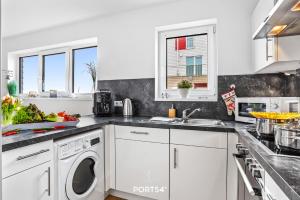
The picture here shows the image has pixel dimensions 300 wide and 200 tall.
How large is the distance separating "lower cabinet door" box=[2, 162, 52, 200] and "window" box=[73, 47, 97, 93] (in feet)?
6.66

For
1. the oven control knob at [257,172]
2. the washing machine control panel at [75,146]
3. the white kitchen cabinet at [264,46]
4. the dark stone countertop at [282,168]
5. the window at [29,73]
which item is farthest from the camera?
the window at [29,73]

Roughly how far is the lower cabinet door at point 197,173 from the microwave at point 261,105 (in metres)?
0.46

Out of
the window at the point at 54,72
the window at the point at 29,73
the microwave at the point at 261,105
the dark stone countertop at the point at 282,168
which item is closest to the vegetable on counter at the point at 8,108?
the dark stone countertop at the point at 282,168

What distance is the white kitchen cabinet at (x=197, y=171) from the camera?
5.43ft

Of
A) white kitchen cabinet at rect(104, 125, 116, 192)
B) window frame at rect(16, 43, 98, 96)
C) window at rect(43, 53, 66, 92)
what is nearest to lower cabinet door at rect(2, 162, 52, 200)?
white kitchen cabinet at rect(104, 125, 116, 192)

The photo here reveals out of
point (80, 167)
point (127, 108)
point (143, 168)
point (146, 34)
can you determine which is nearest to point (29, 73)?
point (127, 108)

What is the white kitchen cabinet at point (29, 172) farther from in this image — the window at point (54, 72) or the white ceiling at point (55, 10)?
the window at point (54, 72)

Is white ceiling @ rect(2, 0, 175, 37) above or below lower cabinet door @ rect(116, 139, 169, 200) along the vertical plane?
above

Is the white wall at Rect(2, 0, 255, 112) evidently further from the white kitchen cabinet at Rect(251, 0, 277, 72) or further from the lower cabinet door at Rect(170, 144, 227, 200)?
the lower cabinet door at Rect(170, 144, 227, 200)

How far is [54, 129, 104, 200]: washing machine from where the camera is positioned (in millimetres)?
1446

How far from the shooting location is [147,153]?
1905 mm

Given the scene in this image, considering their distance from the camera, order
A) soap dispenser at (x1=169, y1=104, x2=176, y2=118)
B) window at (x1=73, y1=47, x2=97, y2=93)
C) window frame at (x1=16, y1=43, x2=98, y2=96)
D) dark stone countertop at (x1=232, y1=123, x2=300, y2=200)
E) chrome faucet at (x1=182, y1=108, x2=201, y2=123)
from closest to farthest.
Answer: dark stone countertop at (x1=232, y1=123, x2=300, y2=200)
chrome faucet at (x1=182, y1=108, x2=201, y2=123)
soap dispenser at (x1=169, y1=104, x2=176, y2=118)
window at (x1=73, y1=47, x2=97, y2=93)
window frame at (x1=16, y1=43, x2=98, y2=96)

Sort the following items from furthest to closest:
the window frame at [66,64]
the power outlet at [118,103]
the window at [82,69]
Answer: the window frame at [66,64] < the window at [82,69] < the power outlet at [118,103]

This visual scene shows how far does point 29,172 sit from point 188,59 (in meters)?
2.08
